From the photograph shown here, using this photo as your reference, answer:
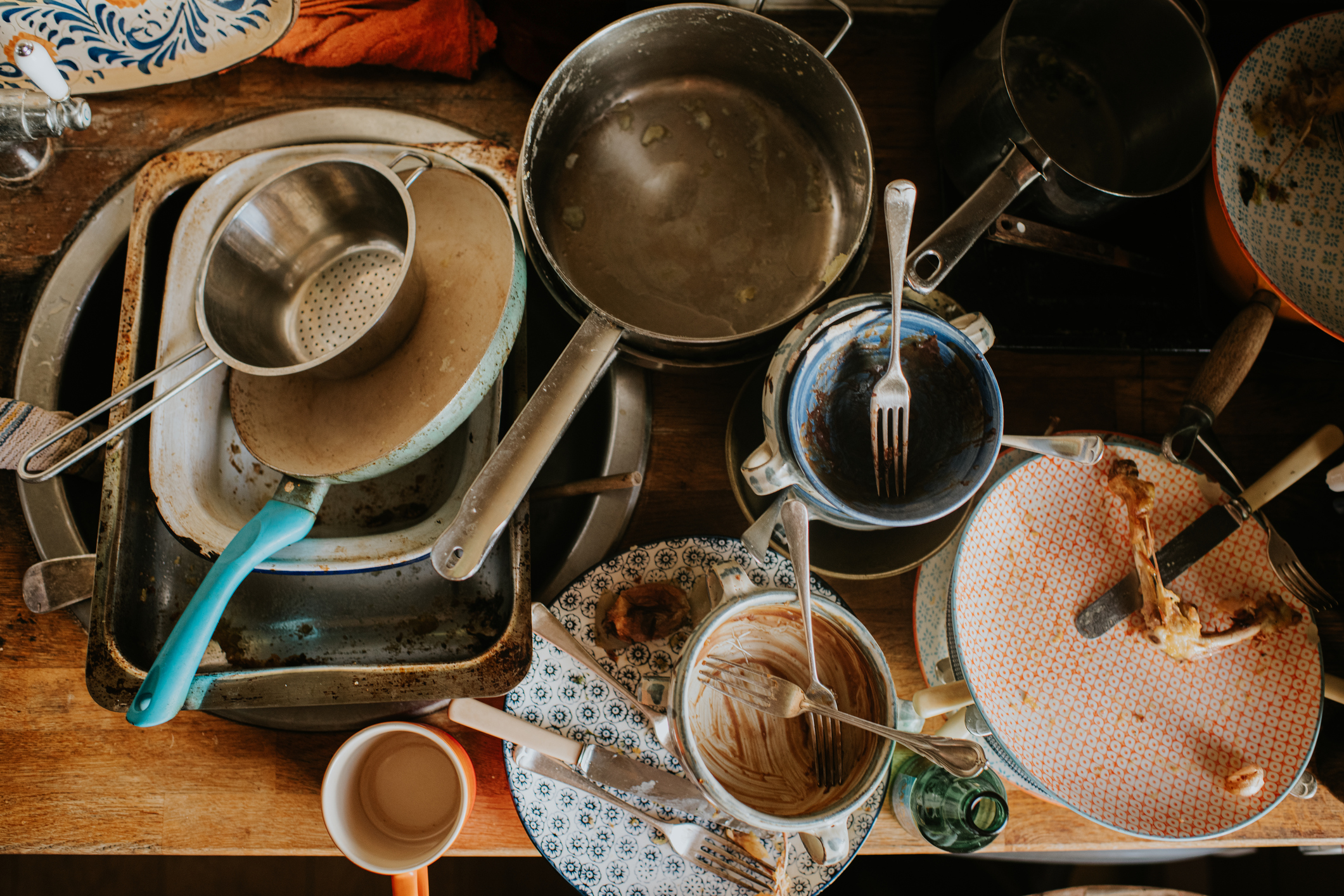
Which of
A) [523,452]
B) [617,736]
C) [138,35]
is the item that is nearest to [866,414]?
[523,452]

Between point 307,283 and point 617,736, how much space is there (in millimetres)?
684

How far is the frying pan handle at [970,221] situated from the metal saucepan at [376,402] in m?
0.44

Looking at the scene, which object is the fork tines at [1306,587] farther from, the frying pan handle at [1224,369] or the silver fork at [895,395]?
the silver fork at [895,395]

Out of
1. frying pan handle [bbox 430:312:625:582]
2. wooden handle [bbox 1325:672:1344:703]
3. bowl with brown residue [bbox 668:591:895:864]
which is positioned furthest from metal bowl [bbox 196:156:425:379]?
wooden handle [bbox 1325:672:1344:703]

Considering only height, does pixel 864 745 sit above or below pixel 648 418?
below

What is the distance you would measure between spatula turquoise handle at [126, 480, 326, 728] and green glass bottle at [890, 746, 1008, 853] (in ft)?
2.54

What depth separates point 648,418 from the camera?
90 centimetres

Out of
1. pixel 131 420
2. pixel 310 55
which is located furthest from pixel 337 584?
pixel 310 55

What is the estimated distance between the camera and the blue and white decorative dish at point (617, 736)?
2.57 ft

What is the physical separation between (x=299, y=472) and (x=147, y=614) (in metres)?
0.24

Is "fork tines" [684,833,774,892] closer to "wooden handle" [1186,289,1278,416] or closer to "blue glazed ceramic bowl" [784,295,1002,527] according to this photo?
"blue glazed ceramic bowl" [784,295,1002,527]

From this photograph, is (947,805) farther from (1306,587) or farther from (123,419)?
(123,419)

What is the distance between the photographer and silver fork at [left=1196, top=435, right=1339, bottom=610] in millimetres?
772

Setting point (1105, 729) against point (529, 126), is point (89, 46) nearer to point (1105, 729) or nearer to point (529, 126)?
point (529, 126)
